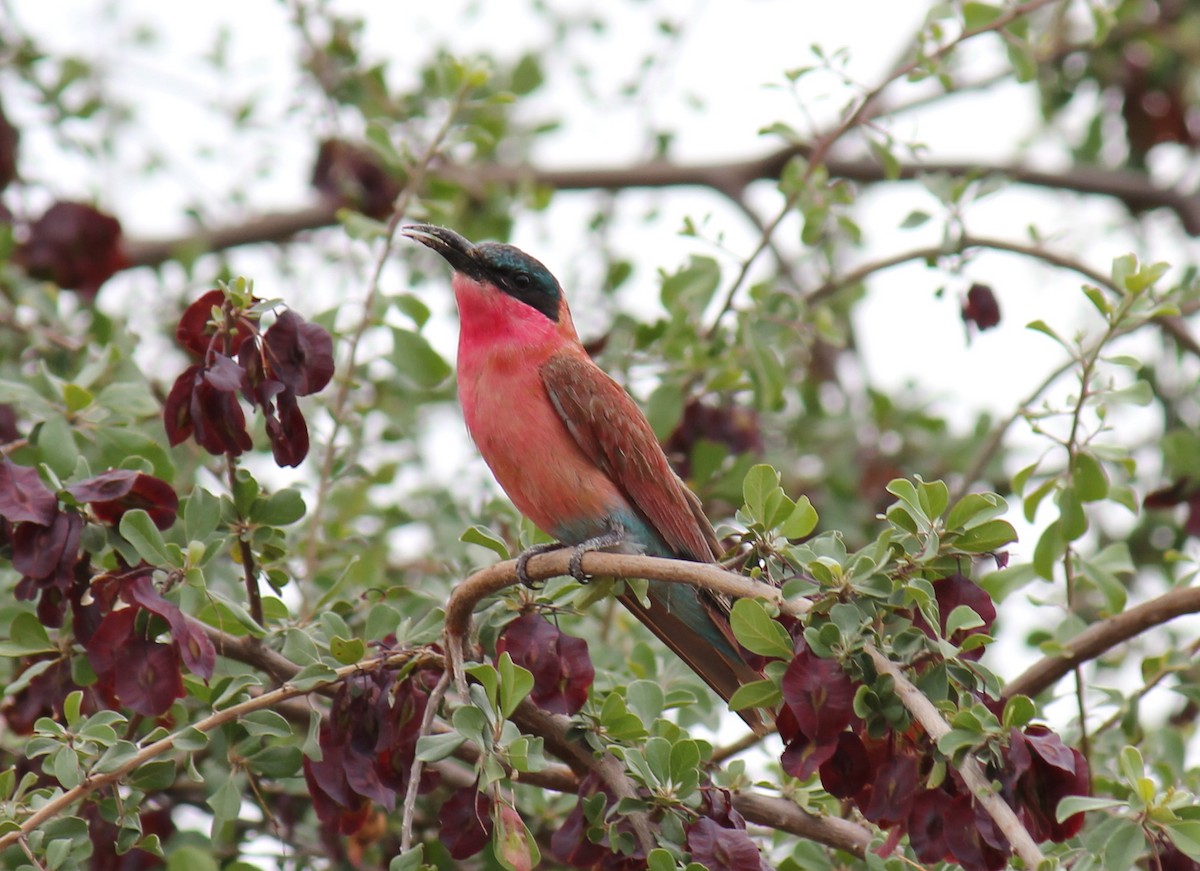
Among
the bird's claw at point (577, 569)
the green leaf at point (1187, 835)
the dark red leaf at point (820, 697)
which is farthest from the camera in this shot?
the bird's claw at point (577, 569)

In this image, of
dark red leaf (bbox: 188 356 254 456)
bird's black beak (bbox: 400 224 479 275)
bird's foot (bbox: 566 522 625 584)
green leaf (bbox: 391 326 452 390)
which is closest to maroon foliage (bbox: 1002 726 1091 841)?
bird's foot (bbox: 566 522 625 584)

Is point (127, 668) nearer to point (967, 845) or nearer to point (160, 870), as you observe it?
point (160, 870)

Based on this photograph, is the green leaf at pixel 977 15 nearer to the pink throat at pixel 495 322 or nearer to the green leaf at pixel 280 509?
the pink throat at pixel 495 322

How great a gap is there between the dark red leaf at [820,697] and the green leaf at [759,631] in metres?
0.08

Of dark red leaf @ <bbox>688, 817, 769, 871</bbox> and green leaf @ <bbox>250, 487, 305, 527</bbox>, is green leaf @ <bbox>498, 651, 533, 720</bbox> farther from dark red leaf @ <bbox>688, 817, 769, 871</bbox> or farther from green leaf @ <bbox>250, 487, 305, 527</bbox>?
green leaf @ <bbox>250, 487, 305, 527</bbox>

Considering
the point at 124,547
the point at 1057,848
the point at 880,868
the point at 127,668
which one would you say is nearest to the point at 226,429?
the point at 124,547

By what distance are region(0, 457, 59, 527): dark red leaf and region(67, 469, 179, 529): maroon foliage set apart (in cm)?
5

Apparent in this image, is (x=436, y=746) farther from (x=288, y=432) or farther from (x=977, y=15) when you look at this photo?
(x=977, y=15)

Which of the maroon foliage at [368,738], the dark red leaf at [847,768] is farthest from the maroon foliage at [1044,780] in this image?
the maroon foliage at [368,738]

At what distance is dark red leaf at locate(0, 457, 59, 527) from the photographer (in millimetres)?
2600

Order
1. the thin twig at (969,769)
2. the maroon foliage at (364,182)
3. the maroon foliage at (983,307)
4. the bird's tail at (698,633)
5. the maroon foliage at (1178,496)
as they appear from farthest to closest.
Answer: the maroon foliage at (364,182) → the maroon foliage at (1178,496) → the maroon foliage at (983,307) → the bird's tail at (698,633) → the thin twig at (969,769)

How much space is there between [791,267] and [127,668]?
4.16 m

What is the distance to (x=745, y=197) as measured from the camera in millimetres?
5934

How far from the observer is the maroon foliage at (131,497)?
2.66 meters
